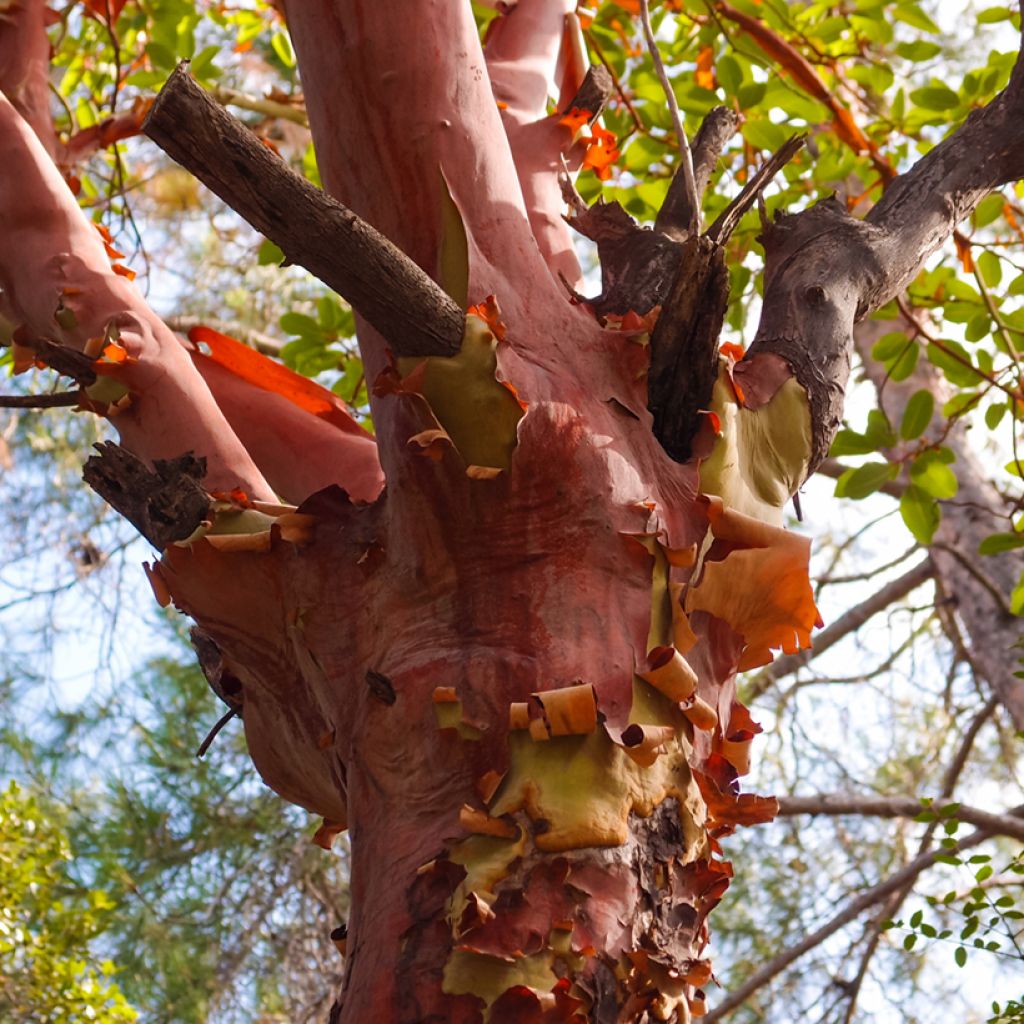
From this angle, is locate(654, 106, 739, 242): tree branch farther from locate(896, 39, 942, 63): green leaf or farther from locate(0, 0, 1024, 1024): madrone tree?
locate(896, 39, 942, 63): green leaf

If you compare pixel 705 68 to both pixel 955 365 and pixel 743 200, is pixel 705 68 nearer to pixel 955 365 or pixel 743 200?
pixel 955 365

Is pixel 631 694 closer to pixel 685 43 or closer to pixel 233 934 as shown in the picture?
pixel 685 43

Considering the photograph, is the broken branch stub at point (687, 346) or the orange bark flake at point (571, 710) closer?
the orange bark flake at point (571, 710)

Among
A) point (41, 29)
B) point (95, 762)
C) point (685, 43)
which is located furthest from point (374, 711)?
point (95, 762)

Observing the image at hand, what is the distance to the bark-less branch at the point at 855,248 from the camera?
1.24 metres

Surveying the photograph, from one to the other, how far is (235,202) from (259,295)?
3989 millimetres

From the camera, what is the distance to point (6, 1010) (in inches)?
122

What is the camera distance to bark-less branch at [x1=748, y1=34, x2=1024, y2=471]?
124 cm

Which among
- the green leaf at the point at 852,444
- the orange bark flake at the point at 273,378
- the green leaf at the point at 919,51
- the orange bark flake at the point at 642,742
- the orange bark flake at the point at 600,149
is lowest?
the orange bark flake at the point at 642,742

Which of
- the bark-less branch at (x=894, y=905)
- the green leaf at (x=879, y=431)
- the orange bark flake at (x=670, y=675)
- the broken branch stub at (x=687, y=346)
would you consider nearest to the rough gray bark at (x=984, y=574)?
the bark-less branch at (x=894, y=905)

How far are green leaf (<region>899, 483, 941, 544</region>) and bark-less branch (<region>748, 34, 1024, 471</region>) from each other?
647mm

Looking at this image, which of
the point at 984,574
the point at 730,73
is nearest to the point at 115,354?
the point at 730,73

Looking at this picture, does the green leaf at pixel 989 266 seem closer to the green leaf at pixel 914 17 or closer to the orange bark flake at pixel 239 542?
the green leaf at pixel 914 17

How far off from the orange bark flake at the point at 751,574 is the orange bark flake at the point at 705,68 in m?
1.65
